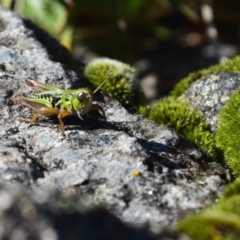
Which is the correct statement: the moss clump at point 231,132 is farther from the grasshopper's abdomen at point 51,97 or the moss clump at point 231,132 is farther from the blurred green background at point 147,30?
the blurred green background at point 147,30

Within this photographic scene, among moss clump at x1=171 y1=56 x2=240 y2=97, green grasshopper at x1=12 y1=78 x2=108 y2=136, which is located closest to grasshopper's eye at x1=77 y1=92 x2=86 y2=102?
green grasshopper at x1=12 y1=78 x2=108 y2=136

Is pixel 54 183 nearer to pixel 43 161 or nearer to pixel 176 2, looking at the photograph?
pixel 43 161

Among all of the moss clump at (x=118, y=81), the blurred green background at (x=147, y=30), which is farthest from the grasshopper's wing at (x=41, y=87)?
the blurred green background at (x=147, y=30)

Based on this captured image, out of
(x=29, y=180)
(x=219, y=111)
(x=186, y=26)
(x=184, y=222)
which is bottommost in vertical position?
(x=29, y=180)

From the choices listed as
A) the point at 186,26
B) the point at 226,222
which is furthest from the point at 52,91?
the point at 186,26

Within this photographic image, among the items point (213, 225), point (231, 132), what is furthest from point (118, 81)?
point (213, 225)

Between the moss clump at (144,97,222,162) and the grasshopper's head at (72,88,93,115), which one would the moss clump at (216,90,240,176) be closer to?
the moss clump at (144,97,222,162)

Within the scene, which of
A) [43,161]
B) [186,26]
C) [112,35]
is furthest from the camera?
[186,26]
